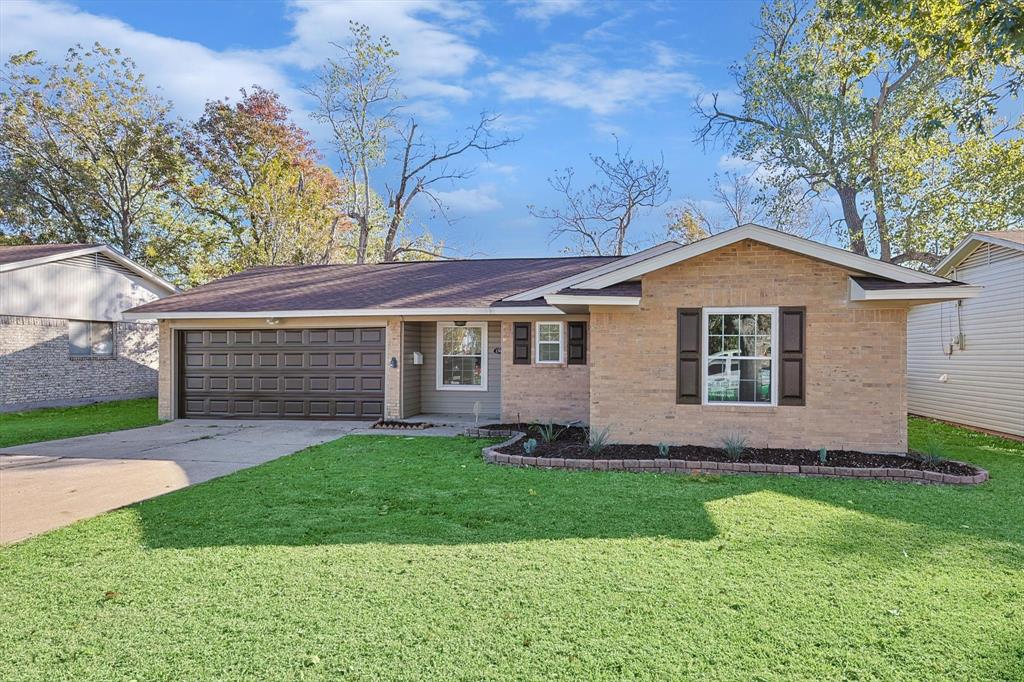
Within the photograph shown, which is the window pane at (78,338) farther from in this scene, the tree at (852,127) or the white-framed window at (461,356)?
the tree at (852,127)

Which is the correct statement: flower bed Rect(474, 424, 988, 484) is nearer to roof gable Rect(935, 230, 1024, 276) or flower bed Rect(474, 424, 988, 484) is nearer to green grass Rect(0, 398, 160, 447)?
roof gable Rect(935, 230, 1024, 276)

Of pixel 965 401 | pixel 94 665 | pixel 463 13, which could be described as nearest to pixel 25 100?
pixel 463 13

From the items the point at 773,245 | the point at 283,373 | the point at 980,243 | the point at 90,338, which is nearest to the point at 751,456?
the point at 773,245

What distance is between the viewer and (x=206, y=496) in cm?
639

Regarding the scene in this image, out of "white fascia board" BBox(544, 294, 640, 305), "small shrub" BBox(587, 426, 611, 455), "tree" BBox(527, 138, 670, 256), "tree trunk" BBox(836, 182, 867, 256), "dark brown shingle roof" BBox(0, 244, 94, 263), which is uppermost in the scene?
"tree" BBox(527, 138, 670, 256)

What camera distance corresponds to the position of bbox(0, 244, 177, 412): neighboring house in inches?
608

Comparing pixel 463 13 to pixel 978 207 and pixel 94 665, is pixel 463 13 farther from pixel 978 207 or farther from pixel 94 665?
pixel 94 665

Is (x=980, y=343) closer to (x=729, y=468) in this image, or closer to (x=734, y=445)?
(x=734, y=445)

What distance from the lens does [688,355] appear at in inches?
341

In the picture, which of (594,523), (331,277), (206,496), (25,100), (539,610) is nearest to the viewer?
(539,610)

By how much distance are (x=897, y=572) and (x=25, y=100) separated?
32.1 m

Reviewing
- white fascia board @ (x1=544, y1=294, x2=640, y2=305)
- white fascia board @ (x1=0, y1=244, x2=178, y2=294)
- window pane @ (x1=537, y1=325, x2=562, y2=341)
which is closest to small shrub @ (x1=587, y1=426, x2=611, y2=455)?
white fascia board @ (x1=544, y1=294, x2=640, y2=305)

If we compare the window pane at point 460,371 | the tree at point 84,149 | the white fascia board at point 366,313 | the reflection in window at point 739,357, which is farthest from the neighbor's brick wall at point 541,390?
the tree at point 84,149

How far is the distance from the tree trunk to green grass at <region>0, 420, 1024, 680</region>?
15.8 metres
